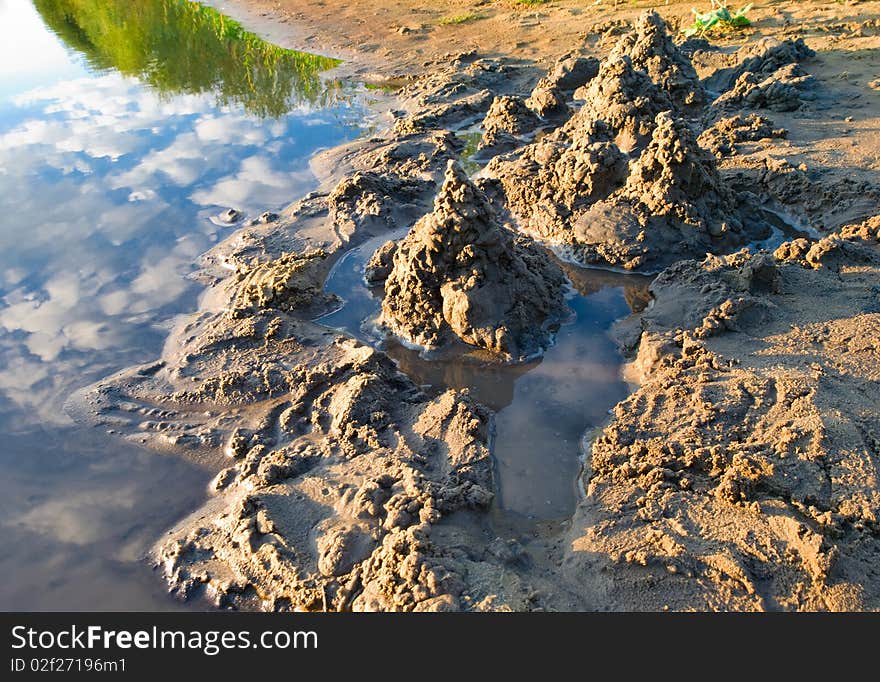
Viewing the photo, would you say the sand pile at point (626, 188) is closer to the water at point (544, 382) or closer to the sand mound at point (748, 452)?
the water at point (544, 382)

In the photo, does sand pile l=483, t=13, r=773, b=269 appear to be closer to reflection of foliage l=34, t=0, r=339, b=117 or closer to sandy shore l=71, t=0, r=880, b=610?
sandy shore l=71, t=0, r=880, b=610

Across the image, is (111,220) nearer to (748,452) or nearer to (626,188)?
(626,188)

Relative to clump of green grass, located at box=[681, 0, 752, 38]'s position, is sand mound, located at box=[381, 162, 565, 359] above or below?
below

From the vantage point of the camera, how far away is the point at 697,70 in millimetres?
10234

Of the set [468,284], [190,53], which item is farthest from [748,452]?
[190,53]

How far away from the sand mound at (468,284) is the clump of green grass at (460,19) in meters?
10.3

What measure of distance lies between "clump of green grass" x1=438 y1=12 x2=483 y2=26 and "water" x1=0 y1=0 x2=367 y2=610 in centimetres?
307

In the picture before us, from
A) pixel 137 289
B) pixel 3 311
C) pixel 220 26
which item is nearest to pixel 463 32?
pixel 220 26

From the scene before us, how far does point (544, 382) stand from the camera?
5098mm

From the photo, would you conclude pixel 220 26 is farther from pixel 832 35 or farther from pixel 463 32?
pixel 832 35

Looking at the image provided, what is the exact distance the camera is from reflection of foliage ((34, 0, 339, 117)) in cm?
1184

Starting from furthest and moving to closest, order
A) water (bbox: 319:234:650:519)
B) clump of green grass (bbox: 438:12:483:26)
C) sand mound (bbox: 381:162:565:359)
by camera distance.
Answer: clump of green grass (bbox: 438:12:483:26), sand mound (bbox: 381:162:565:359), water (bbox: 319:234:650:519)

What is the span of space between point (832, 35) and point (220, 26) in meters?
13.2

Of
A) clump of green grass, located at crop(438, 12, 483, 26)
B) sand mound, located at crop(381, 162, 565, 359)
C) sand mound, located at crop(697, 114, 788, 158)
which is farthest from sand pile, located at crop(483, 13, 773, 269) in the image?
clump of green grass, located at crop(438, 12, 483, 26)
